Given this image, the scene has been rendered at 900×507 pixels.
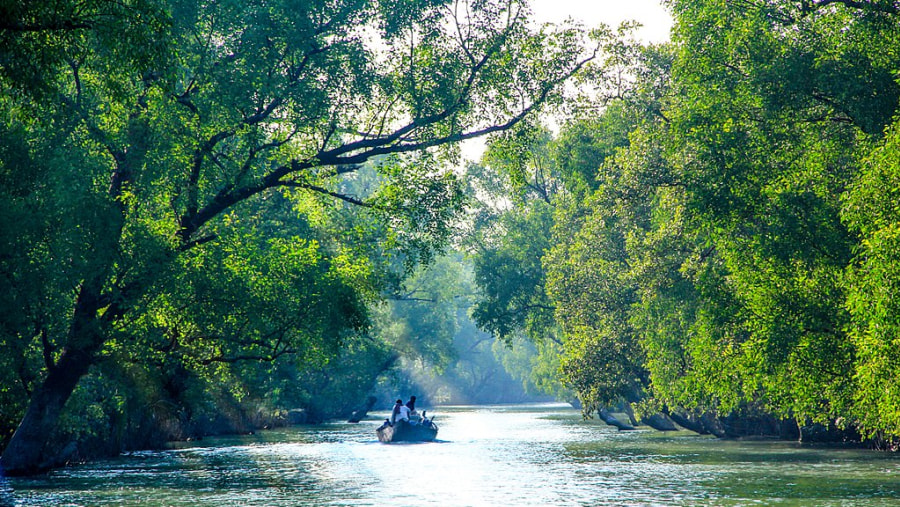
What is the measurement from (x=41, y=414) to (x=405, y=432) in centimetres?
2017

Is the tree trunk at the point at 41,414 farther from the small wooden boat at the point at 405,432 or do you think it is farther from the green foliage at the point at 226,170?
the small wooden boat at the point at 405,432

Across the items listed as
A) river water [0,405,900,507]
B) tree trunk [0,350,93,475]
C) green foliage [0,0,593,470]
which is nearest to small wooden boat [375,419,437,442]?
river water [0,405,900,507]

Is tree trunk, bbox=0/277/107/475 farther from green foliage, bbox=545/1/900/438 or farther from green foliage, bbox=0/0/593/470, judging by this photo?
green foliage, bbox=545/1/900/438

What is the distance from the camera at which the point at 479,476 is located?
26.8 metres

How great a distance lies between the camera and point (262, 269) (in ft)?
88.6

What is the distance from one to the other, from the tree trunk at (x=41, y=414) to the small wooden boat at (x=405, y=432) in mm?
19139

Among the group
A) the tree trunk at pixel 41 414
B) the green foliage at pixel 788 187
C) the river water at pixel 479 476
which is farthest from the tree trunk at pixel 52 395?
the green foliage at pixel 788 187

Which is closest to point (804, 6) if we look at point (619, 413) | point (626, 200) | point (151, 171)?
point (626, 200)

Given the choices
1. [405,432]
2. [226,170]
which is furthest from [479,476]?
[405,432]

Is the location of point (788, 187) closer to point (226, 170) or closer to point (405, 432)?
point (226, 170)

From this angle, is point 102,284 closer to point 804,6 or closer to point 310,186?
point 310,186

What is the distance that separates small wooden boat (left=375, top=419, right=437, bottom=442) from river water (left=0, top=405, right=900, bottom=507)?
1431 mm

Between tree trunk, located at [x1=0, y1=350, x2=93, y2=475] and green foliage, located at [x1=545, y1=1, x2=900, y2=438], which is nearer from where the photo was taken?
green foliage, located at [x1=545, y1=1, x2=900, y2=438]

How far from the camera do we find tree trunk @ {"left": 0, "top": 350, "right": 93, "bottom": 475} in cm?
2592
